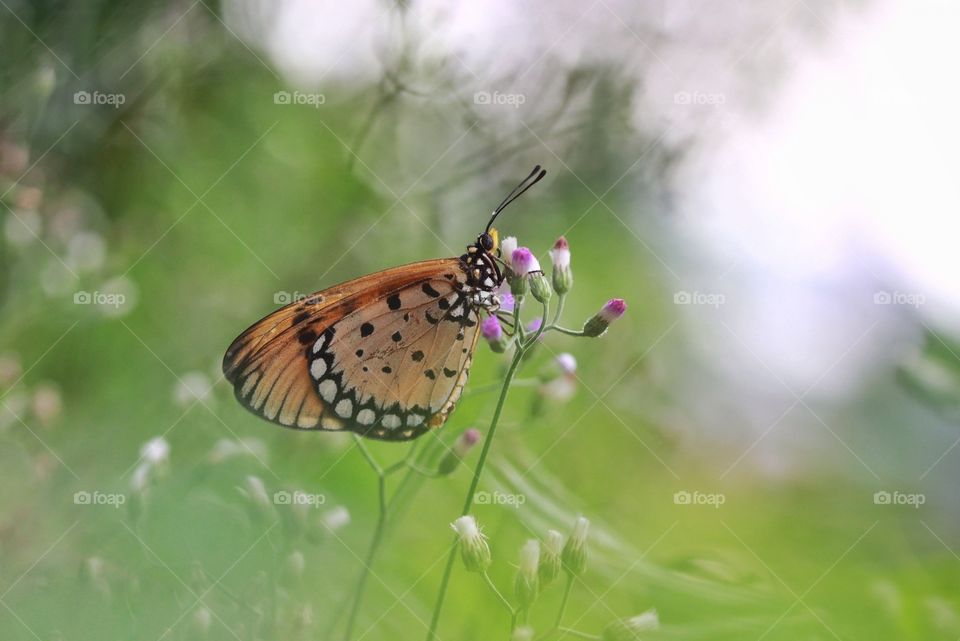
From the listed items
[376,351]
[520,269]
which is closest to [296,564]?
[376,351]

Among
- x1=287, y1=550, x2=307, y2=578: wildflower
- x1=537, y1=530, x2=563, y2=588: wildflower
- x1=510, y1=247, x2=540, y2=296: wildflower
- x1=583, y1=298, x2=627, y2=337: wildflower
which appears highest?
x1=510, y1=247, x2=540, y2=296: wildflower

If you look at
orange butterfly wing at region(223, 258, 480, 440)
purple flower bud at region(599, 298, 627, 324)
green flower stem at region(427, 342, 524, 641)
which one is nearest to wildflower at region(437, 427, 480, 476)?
orange butterfly wing at region(223, 258, 480, 440)

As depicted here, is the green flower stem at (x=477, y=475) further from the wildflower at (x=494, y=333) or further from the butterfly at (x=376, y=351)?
the butterfly at (x=376, y=351)

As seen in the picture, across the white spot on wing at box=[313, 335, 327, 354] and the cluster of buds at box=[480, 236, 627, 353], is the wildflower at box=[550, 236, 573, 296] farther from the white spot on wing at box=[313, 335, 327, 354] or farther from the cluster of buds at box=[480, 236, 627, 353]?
the white spot on wing at box=[313, 335, 327, 354]

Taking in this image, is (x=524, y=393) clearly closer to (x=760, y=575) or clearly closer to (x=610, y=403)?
(x=610, y=403)

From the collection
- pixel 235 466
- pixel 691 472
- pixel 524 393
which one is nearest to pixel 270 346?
pixel 235 466

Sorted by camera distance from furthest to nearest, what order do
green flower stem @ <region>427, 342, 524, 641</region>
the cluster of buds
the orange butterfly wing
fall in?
the orange butterfly wing < the cluster of buds < green flower stem @ <region>427, 342, 524, 641</region>

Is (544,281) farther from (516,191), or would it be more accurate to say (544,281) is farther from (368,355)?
(516,191)
